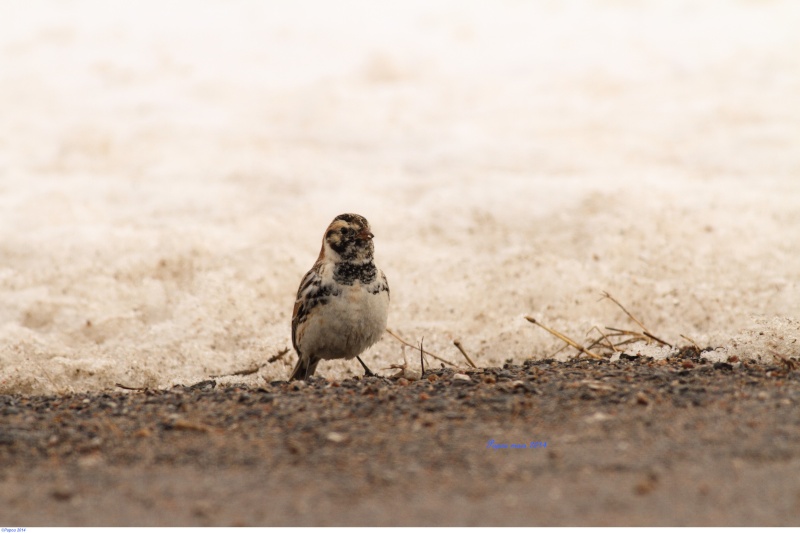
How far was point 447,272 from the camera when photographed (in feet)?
25.9

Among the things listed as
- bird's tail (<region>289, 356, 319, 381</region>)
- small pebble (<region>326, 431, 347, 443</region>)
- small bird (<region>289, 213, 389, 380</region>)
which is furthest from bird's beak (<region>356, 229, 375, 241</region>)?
small pebble (<region>326, 431, 347, 443</region>)

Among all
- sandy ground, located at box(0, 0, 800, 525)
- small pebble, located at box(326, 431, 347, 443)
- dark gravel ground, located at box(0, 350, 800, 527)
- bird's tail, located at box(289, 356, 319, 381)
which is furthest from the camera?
bird's tail, located at box(289, 356, 319, 381)

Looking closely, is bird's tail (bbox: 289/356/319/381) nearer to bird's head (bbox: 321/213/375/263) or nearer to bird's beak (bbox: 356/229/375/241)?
bird's head (bbox: 321/213/375/263)

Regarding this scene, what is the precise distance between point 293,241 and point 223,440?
4493 millimetres

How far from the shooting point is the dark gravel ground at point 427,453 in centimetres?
330

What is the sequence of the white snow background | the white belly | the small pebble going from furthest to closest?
the white snow background → the white belly → the small pebble

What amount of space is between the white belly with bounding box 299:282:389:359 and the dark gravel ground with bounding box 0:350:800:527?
942mm

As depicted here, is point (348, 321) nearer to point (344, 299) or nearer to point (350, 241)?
point (344, 299)

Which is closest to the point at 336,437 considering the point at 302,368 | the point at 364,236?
the point at 364,236

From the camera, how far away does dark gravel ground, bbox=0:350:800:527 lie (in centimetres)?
330

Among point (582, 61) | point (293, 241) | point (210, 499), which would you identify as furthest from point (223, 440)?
point (582, 61)

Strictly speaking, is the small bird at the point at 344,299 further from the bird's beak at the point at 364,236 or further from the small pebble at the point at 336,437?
the small pebble at the point at 336,437

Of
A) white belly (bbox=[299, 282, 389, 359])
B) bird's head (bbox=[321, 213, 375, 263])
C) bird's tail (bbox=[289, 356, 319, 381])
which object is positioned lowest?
bird's tail (bbox=[289, 356, 319, 381])

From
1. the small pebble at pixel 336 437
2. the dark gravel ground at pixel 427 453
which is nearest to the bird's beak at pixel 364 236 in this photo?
the dark gravel ground at pixel 427 453
